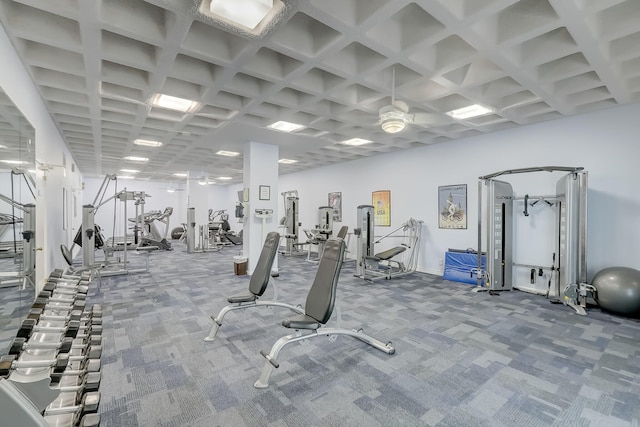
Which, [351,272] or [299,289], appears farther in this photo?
[351,272]

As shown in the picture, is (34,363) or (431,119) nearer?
(34,363)

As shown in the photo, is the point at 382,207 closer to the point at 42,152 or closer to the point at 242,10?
the point at 242,10

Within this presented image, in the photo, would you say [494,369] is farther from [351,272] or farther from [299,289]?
[351,272]

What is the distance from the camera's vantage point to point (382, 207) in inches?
299

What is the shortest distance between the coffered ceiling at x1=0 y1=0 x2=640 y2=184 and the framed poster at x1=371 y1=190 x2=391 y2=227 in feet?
→ 7.62

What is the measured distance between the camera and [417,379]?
7.89 ft

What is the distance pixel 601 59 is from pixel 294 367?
413cm

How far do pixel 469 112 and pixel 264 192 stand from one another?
4030 mm

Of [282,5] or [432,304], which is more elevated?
[282,5]

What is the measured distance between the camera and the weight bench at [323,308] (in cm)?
253

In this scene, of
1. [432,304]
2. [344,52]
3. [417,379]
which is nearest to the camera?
[417,379]

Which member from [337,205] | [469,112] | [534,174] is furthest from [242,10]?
[337,205]

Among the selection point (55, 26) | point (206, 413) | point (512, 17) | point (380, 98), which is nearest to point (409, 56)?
point (512, 17)

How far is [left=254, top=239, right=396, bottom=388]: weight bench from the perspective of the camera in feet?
Result: 8.30
